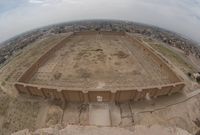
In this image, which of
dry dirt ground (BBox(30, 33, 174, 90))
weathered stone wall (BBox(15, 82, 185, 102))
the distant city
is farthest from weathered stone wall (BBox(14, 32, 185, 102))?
the distant city

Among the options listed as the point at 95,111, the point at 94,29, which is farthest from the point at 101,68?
→ the point at 94,29

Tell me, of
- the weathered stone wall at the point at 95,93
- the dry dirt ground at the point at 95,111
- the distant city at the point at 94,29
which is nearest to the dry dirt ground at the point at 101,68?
the weathered stone wall at the point at 95,93

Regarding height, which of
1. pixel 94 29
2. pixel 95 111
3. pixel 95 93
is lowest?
pixel 95 111

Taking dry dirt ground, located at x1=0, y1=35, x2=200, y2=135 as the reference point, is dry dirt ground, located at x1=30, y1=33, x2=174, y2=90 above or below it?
above

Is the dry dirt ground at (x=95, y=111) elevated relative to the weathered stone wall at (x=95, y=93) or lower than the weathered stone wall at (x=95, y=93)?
lower

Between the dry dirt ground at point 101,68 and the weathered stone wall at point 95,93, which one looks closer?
the weathered stone wall at point 95,93

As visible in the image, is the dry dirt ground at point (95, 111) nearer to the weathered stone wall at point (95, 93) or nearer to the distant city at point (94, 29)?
the weathered stone wall at point (95, 93)

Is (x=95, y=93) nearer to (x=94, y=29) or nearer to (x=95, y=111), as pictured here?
(x=95, y=111)

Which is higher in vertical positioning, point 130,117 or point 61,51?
point 61,51

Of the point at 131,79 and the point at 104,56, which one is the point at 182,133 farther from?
the point at 104,56

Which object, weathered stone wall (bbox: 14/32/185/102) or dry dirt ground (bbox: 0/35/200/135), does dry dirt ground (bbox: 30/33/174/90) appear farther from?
dry dirt ground (bbox: 0/35/200/135)

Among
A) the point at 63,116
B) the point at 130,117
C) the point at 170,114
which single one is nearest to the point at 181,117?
the point at 170,114
